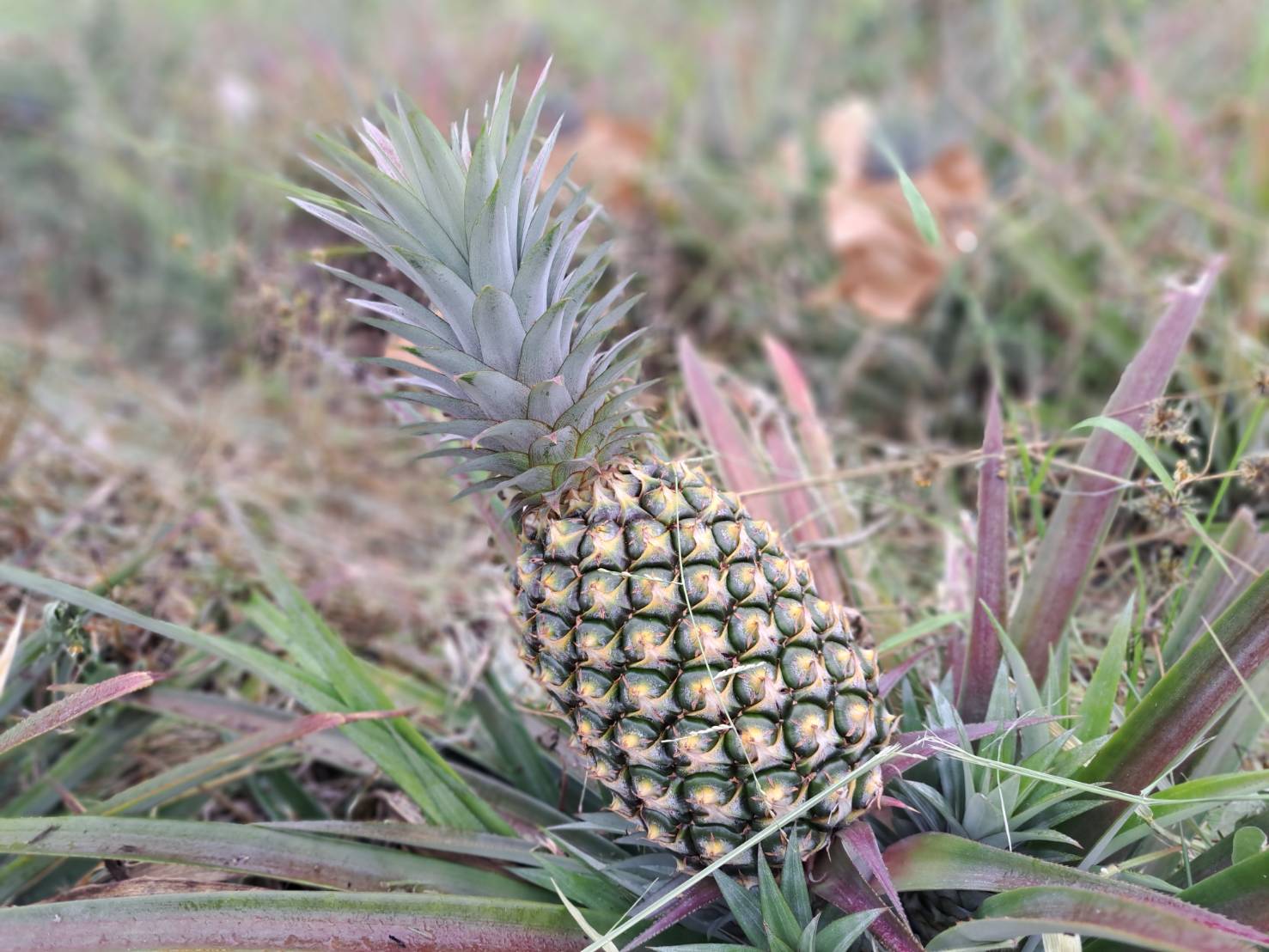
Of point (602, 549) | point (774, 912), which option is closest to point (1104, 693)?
point (774, 912)

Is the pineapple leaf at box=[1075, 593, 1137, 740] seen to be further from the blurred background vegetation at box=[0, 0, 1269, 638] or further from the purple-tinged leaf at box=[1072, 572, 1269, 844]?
the blurred background vegetation at box=[0, 0, 1269, 638]

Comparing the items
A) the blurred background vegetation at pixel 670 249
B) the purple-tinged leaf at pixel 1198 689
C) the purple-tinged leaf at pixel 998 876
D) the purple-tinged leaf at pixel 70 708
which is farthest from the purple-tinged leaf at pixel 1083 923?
the purple-tinged leaf at pixel 70 708

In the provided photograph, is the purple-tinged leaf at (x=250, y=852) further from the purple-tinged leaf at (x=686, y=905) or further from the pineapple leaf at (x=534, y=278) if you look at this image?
the pineapple leaf at (x=534, y=278)

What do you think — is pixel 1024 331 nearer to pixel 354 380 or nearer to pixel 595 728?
pixel 354 380

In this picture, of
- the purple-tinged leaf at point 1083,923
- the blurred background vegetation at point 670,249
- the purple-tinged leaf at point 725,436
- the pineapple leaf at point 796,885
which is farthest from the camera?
the blurred background vegetation at point 670,249

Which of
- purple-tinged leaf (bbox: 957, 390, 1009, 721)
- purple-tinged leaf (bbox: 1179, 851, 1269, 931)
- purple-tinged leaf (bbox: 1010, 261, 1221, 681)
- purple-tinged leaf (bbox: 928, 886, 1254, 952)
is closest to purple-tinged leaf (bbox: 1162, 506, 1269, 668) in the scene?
purple-tinged leaf (bbox: 1010, 261, 1221, 681)

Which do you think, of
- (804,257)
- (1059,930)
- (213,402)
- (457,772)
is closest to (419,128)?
(457,772)
